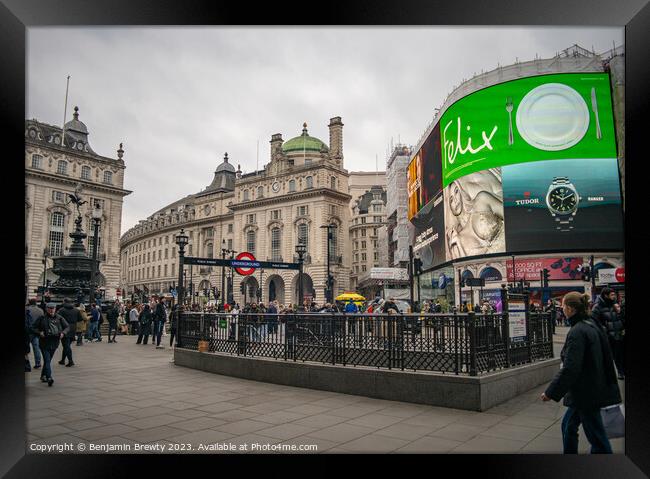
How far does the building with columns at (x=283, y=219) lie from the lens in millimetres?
66688

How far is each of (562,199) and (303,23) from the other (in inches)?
1533

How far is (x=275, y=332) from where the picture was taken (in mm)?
10766

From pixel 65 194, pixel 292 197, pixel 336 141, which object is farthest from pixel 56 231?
pixel 336 141

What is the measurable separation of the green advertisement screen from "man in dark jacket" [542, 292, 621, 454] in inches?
1505

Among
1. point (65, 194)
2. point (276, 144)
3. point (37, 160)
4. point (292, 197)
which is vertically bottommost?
point (65, 194)

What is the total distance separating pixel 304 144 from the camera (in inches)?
3071

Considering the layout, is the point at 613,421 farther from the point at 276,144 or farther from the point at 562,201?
the point at 276,144

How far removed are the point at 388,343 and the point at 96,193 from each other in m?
42.7

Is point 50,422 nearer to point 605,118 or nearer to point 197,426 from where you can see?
point 197,426

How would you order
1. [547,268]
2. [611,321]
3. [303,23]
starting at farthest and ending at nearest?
[547,268], [611,321], [303,23]

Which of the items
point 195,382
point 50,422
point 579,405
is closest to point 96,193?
point 195,382

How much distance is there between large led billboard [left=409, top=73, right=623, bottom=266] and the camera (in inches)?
1501

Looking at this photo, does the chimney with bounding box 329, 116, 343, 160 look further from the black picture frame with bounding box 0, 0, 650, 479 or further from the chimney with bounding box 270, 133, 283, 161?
the black picture frame with bounding box 0, 0, 650, 479

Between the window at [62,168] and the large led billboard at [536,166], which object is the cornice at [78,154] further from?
the large led billboard at [536,166]
